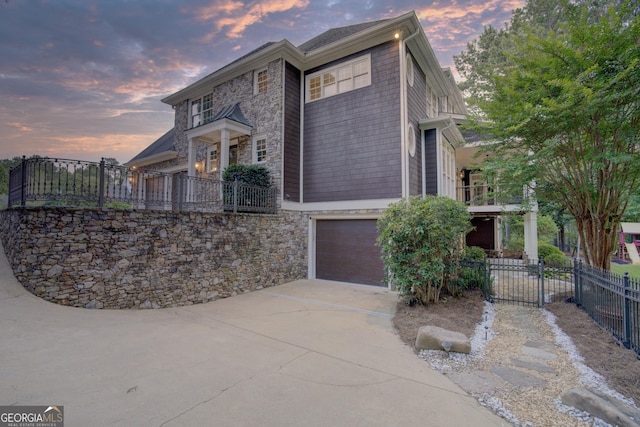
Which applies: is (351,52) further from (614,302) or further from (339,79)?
(614,302)

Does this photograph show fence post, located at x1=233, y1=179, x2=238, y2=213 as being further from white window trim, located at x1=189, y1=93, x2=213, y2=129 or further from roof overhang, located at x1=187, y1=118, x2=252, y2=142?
white window trim, located at x1=189, y1=93, x2=213, y2=129

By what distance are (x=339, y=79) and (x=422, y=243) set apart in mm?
6629

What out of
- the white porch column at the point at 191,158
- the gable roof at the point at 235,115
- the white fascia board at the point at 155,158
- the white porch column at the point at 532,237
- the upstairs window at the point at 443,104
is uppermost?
the upstairs window at the point at 443,104

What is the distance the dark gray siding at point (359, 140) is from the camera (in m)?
8.63

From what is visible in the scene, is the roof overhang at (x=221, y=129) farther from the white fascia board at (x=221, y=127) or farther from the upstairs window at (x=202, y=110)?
the upstairs window at (x=202, y=110)

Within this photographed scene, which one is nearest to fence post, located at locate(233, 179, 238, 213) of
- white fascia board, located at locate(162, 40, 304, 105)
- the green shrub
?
the green shrub

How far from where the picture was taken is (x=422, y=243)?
628 centimetres

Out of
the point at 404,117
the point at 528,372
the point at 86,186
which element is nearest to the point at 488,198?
the point at 404,117

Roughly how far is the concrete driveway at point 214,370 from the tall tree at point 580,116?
4.90 m

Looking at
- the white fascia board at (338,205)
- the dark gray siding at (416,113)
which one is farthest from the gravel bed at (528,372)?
the dark gray siding at (416,113)

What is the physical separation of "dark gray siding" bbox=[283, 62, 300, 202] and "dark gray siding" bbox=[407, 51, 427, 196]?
3983 millimetres

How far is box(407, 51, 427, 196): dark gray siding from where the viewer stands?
29.4ft

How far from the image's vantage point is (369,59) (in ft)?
30.1

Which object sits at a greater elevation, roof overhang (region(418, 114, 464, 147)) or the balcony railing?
roof overhang (region(418, 114, 464, 147))
